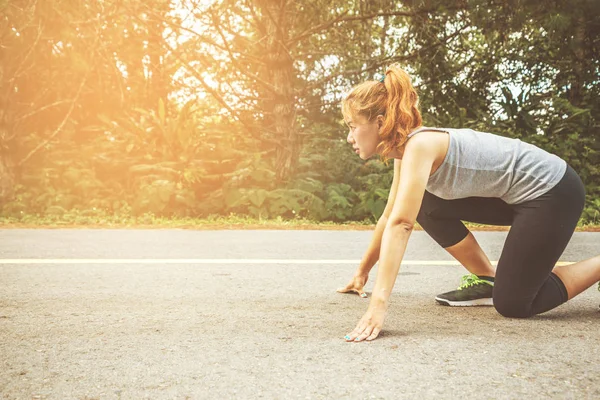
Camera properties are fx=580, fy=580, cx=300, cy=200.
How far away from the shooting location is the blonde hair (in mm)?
2586

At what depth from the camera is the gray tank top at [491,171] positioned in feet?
8.90

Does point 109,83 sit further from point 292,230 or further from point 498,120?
point 498,120

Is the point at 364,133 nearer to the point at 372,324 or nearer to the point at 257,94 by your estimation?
the point at 372,324

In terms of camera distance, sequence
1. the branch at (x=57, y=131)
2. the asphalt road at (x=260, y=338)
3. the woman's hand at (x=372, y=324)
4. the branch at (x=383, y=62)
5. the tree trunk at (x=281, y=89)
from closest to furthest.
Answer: the asphalt road at (x=260, y=338), the woman's hand at (x=372, y=324), the tree trunk at (x=281, y=89), the branch at (x=57, y=131), the branch at (x=383, y=62)

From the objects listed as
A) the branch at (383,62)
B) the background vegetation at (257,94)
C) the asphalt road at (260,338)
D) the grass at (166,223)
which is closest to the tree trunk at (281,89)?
the background vegetation at (257,94)

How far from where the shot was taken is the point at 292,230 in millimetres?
7215

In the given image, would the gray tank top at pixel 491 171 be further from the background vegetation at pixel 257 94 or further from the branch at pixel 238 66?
the branch at pixel 238 66

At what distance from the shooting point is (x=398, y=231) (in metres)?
2.47

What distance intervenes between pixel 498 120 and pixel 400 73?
833cm

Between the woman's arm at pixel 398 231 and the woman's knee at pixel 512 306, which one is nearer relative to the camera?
the woman's arm at pixel 398 231

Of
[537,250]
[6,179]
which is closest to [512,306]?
[537,250]

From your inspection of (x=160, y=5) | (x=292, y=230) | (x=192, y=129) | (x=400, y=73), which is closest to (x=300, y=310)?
(x=400, y=73)

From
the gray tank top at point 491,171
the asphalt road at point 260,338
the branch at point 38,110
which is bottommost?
the asphalt road at point 260,338

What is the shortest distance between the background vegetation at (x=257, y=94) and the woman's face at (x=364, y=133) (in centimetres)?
663
